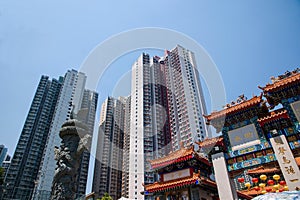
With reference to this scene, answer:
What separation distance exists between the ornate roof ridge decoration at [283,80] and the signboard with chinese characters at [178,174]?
8.81 meters

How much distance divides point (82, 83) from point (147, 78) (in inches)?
758

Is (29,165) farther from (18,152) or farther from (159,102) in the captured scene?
(159,102)

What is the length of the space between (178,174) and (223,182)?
5.54m

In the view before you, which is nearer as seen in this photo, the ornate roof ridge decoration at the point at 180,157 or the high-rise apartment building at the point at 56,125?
the ornate roof ridge decoration at the point at 180,157

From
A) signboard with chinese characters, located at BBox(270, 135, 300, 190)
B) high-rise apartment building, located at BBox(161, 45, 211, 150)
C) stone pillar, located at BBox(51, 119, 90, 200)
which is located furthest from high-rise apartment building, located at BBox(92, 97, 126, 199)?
signboard with chinese characters, located at BBox(270, 135, 300, 190)

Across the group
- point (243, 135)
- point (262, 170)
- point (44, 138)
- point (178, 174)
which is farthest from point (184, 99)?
point (262, 170)

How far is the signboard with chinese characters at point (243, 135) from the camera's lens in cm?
1389

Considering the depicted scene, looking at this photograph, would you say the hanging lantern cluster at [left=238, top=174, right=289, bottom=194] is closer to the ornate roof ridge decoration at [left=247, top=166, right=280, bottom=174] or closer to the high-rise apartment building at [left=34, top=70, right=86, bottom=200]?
the ornate roof ridge decoration at [left=247, top=166, right=280, bottom=174]

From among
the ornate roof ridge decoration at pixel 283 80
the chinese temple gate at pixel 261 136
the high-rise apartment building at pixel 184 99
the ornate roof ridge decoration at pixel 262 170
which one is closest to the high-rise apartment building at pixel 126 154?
the high-rise apartment building at pixel 184 99

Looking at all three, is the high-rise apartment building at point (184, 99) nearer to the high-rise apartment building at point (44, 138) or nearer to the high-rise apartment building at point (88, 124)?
Result: the high-rise apartment building at point (88, 124)

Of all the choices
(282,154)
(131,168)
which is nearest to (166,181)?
(282,154)

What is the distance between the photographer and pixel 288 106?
44.1 ft

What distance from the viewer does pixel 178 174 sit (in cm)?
1619

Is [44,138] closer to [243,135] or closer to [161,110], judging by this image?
[161,110]
